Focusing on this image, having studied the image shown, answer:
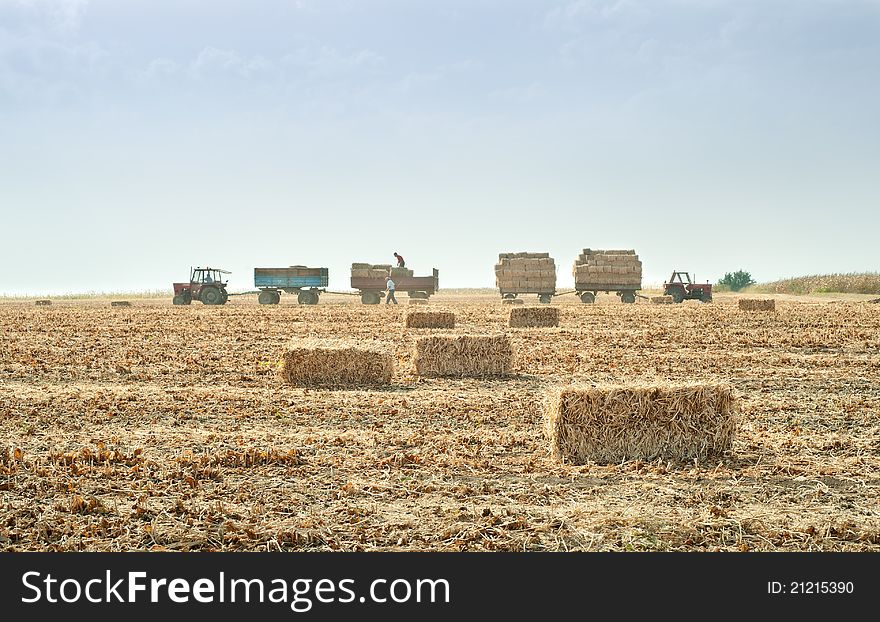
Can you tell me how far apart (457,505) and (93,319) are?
28688 mm

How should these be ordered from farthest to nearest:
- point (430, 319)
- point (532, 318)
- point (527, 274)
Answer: point (527, 274) < point (532, 318) < point (430, 319)

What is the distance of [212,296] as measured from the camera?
48188mm

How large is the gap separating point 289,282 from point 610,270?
19.5 meters

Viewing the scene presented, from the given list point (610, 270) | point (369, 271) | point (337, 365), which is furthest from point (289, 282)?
point (337, 365)

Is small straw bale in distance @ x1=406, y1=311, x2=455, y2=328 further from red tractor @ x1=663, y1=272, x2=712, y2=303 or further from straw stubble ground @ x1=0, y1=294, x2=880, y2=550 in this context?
red tractor @ x1=663, y1=272, x2=712, y2=303

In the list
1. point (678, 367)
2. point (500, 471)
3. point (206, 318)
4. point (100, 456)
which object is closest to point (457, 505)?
point (500, 471)

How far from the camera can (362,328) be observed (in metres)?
27.3

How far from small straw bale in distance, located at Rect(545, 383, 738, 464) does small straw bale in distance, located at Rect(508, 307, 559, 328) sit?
61.7ft

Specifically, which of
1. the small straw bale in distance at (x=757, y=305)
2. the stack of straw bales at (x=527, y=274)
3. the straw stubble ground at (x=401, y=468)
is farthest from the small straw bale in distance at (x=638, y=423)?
the stack of straw bales at (x=527, y=274)

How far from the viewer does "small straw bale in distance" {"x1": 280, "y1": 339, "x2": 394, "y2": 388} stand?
14102 mm

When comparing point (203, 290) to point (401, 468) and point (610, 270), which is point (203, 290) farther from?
point (401, 468)

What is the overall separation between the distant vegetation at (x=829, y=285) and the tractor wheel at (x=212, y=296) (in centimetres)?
4470

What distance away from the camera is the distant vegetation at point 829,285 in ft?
210

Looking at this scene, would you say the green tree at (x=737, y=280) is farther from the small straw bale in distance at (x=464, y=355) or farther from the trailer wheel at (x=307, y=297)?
the small straw bale in distance at (x=464, y=355)
